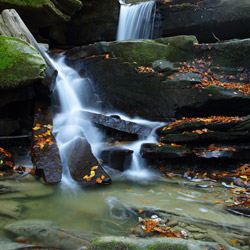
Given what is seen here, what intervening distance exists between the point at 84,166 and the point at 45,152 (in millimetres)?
1016

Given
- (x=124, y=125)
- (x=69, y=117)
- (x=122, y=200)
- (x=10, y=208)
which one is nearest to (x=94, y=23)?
(x=69, y=117)

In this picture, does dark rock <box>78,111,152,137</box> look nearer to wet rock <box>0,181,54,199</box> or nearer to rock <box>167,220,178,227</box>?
wet rock <box>0,181,54,199</box>

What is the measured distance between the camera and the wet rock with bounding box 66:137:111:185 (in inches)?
189

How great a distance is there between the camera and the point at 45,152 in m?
5.20

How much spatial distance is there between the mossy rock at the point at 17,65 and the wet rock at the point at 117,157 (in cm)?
277

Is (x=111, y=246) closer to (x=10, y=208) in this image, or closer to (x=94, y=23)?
(x=10, y=208)

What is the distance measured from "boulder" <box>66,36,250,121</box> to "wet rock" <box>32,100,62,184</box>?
111 inches

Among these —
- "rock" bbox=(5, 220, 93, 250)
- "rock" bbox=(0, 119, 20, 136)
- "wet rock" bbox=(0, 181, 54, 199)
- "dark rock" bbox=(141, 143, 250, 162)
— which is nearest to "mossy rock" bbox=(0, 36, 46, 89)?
"rock" bbox=(0, 119, 20, 136)

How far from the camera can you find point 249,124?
534cm

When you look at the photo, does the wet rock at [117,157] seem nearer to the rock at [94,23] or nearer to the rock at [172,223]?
the rock at [172,223]

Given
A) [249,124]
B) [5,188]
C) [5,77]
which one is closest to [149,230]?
[5,188]

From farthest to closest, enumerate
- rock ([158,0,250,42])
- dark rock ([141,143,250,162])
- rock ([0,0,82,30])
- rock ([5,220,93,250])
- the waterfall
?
1. the waterfall
2. rock ([158,0,250,42])
3. rock ([0,0,82,30])
4. dark rock ([141,143,250,162])
5. rock ([5,220,93,250])

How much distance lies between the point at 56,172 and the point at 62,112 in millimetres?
3246

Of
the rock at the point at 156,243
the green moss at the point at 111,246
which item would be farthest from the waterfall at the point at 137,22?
the green moss at the point at 111,246
